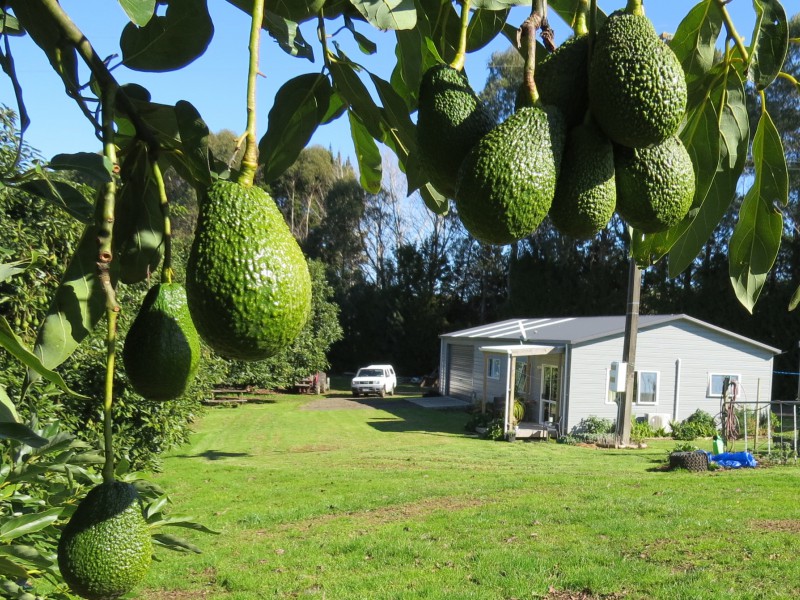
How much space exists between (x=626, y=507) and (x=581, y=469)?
381 cm

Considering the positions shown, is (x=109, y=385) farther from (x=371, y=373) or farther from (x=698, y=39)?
(x=371, y=373)

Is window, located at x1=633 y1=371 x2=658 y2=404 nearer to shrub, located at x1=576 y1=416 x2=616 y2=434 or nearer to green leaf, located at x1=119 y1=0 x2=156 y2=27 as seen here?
shrub, located at x1=576 y1=416 x2=616 y2=434

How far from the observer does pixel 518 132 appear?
38.4 inches

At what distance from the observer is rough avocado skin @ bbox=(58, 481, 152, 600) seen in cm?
108

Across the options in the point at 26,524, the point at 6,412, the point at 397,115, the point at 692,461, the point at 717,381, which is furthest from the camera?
the point at 717,381

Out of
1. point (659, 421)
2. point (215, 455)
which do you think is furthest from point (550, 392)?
point (215, 455)

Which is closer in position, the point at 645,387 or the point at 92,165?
the point at 92,165

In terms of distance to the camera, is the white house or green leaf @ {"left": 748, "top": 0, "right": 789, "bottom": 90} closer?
green leaf @ {"left": 748, "top": 0, "right": 789, "bottom": 90}

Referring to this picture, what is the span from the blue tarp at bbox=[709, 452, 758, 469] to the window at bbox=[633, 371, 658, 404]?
263 inches

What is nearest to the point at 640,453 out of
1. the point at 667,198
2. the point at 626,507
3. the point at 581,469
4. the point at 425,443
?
the point at 581,469

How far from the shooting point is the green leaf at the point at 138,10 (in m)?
1.12

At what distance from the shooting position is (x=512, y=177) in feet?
3.10

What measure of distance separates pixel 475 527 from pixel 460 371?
2180cm

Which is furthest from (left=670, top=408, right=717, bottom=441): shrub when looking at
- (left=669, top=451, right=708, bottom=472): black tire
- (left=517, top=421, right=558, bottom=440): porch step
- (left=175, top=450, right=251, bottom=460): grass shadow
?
(left=175, top=450, right=251, bottom=460): grass shadow
